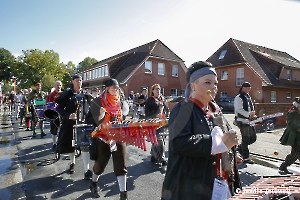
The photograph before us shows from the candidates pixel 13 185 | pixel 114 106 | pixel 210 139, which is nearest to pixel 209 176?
pixel 210 139

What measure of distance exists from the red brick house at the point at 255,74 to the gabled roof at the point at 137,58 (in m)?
6.15

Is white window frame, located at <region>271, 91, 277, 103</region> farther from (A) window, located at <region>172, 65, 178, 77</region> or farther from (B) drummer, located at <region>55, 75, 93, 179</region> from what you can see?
(B) drummer, located at <region>55, 75, 93, 179</region>

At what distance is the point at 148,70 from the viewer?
26.3m

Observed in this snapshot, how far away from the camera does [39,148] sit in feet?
24.4

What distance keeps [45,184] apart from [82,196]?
3.48ft

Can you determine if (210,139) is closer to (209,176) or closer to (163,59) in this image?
(209,176)

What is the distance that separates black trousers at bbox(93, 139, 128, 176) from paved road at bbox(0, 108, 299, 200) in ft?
2.29

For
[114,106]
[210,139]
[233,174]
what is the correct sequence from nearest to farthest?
[210,139], [233,174], [114,106]

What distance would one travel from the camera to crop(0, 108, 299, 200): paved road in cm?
412

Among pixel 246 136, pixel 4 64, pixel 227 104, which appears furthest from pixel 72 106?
pixel 4 64

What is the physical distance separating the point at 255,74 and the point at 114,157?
25009mm

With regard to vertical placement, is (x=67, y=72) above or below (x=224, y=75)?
above

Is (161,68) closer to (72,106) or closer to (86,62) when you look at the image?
(72,106)

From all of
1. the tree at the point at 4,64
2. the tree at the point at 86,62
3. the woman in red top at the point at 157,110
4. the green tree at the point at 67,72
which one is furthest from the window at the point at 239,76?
the tree at the point at 4,64
